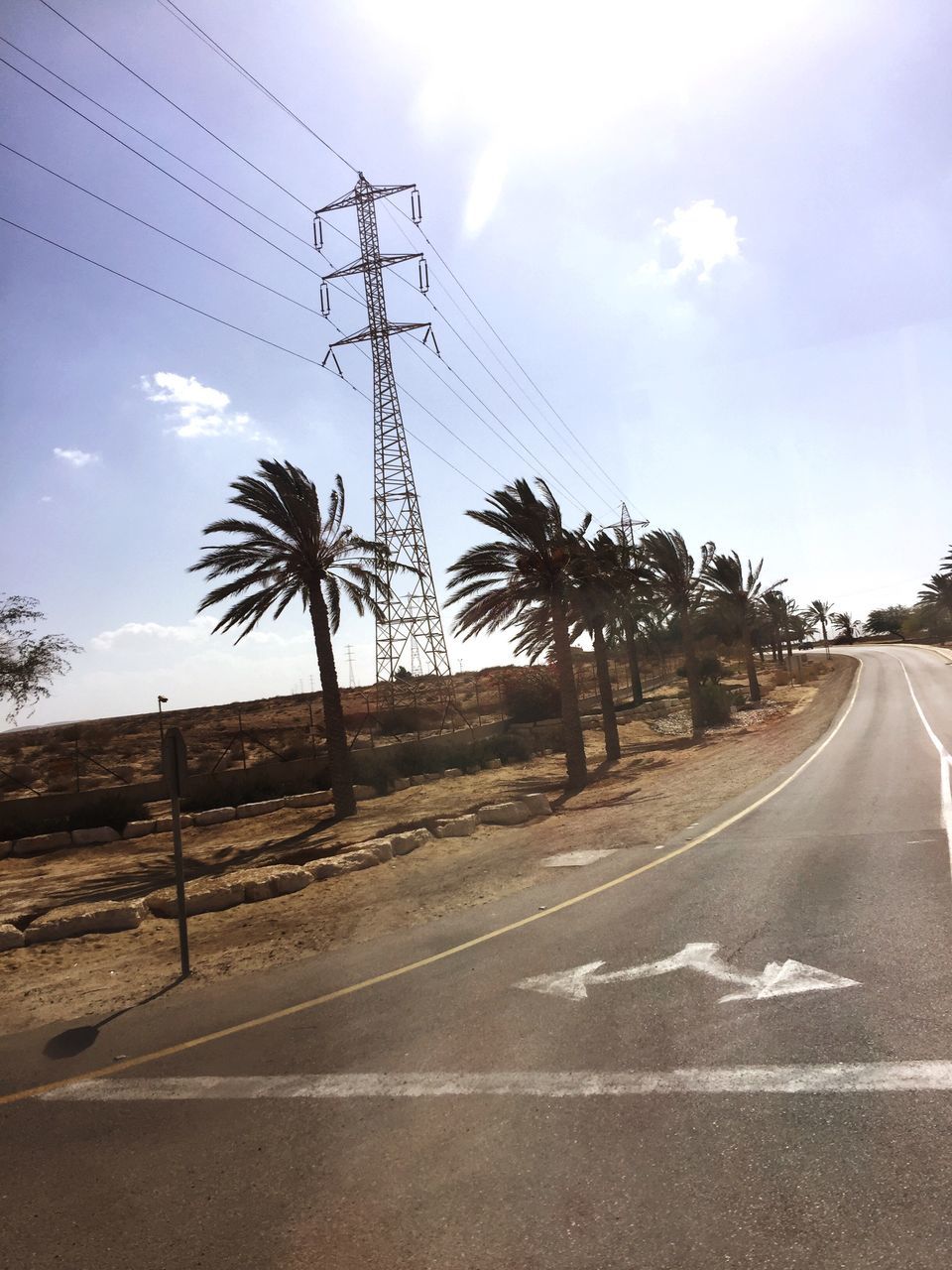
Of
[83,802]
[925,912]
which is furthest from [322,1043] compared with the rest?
[83,802]

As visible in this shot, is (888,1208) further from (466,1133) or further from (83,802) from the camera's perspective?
(83,802)

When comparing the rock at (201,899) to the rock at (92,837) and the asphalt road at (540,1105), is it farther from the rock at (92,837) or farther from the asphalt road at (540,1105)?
the rock at (92,837)

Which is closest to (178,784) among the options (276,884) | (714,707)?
(276,884)

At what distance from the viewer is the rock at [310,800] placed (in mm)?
25703

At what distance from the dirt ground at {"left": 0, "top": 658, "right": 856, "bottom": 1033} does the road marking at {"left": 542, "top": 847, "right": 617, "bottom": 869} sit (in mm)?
A: 379

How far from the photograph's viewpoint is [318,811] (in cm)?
2469

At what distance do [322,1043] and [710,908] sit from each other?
177 inches

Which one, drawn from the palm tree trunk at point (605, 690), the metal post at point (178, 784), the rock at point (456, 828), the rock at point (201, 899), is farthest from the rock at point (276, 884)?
the palm tree trunk at point (605, 690)

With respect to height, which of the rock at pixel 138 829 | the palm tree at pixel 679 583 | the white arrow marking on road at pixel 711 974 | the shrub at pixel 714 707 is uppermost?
the palm tree at pixel 679 583

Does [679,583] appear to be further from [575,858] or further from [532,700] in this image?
→ [575,858]

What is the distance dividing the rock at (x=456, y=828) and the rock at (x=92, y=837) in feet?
36.2

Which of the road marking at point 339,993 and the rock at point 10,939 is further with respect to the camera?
the rock at point 10,939

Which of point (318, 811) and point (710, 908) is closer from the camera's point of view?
point (710, 908)

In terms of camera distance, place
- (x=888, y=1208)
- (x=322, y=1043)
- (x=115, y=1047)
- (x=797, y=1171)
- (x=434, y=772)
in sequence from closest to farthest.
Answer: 1. (x=888, y=1208)
2. (x=797, y=1171)
3. (x=322, y=1043)
4. (x=115, y=1047)
5. (x=434, y=772)
